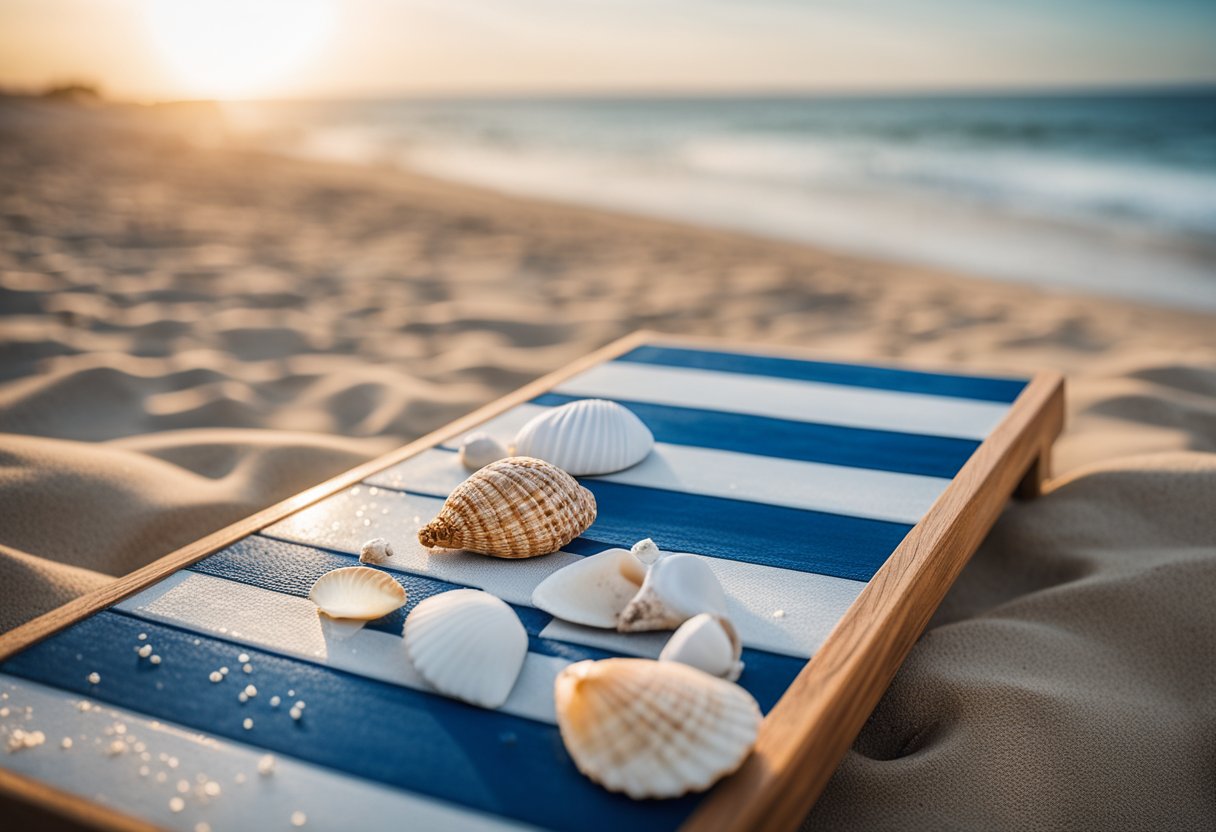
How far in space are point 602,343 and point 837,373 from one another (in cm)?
155

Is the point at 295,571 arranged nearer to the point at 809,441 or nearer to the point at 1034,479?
the point at 809,441

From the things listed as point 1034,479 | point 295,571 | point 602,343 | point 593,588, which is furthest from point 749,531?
point 602,343

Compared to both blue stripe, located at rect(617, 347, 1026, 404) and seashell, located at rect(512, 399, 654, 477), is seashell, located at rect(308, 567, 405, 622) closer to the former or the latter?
seashell, located at rect(512, 399, 654, 477)

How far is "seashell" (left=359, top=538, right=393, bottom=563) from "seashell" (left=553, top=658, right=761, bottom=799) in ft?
1.64

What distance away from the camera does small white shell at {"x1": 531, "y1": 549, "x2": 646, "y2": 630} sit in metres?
1.23

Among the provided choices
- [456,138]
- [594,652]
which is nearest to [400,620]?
[594,652]

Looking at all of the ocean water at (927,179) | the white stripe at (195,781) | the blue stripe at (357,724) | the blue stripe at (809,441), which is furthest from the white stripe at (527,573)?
the ocean water at (927,179)

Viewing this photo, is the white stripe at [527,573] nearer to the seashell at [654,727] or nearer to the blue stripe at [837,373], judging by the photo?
the seashell at [654,727]

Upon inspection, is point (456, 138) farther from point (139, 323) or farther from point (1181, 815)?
point (1181, 815)

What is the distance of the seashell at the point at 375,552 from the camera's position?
1.39 metres

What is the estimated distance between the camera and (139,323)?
3.53 m

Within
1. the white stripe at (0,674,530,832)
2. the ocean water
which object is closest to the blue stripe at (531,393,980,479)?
the white stripe at (0,674,530,832)

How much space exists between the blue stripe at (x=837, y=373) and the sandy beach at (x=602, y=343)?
0.88 ft

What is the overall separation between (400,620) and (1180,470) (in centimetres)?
181
